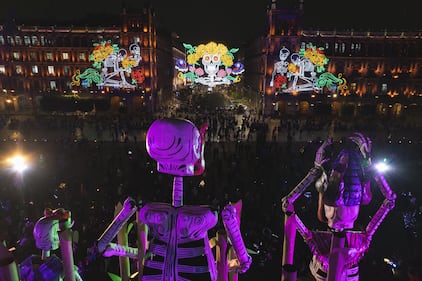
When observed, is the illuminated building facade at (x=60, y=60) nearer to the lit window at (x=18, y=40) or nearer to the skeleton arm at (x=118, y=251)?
the lit window at (x=18, y=40)

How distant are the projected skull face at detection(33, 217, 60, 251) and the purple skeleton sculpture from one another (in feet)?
3.24

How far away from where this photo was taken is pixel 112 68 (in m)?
41.8

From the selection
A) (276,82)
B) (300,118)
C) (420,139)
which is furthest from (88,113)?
(420,139)

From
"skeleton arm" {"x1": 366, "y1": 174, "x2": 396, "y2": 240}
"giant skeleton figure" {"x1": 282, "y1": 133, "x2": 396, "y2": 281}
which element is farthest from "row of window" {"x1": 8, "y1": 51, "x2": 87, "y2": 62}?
"skeleton arm" {"x1": 366, "y1": 174, "x2": 396, "y2": 240}

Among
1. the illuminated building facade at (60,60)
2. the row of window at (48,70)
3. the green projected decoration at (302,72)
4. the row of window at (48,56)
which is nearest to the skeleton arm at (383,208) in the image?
the green projected decoration at (302,72)

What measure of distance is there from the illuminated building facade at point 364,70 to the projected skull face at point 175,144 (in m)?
39.1

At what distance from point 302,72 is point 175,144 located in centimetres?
3807

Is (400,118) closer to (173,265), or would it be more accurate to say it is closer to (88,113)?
(88,113)

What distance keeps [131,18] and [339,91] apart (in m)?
28.3

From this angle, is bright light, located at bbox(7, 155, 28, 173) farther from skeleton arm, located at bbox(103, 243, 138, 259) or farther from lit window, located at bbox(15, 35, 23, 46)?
lit window, located at bbox(15, 35, 23, 46)

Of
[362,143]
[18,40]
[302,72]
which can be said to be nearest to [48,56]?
[18,40]

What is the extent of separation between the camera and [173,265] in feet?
13.6

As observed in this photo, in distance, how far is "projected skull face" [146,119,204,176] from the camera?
4.02 metres

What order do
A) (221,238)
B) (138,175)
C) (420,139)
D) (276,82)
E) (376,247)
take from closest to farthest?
(221,238), (376,247), (138,175), (420,139), (276,82)
